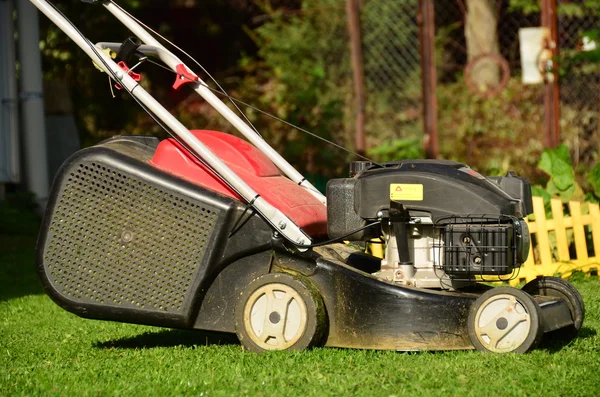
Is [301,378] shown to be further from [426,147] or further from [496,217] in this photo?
[426,147]

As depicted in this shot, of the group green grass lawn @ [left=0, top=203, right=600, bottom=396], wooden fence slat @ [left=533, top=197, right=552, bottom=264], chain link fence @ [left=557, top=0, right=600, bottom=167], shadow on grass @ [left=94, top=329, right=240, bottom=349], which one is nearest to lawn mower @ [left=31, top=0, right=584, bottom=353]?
green grass lawn @ [left=0, top=203, right=600, bottom=396]

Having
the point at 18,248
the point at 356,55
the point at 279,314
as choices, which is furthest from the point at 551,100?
the point at 279,314

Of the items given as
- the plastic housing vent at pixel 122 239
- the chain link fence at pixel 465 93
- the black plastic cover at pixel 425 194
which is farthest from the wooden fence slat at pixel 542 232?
the chain link fence at pixel 465 93

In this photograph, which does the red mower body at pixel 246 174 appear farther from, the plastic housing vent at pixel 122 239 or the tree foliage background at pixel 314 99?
the tree foliage background at pixel 314 99

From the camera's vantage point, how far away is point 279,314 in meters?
4.52

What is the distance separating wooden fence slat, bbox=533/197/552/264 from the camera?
23.3 ft

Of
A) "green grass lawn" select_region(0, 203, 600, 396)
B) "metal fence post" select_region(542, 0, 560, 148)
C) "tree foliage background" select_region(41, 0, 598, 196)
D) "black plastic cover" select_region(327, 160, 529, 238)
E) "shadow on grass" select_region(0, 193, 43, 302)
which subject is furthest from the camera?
"tree foliage background" select_region(41, 0, 598, 196)

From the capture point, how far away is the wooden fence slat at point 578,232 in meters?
7.19

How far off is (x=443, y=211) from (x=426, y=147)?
6659 millimetres

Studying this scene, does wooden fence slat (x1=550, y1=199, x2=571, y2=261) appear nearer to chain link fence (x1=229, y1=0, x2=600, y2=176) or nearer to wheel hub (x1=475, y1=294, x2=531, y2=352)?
wheel hub (x1=475, y1=294, x2=531, y2=352)

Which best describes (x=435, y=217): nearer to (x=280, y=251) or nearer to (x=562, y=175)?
(x=280, y=251)

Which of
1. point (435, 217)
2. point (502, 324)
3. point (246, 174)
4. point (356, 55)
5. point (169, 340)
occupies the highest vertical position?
point (356, 55)

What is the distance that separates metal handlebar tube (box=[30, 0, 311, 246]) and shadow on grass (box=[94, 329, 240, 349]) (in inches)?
30.5

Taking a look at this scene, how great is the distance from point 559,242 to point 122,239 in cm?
354
